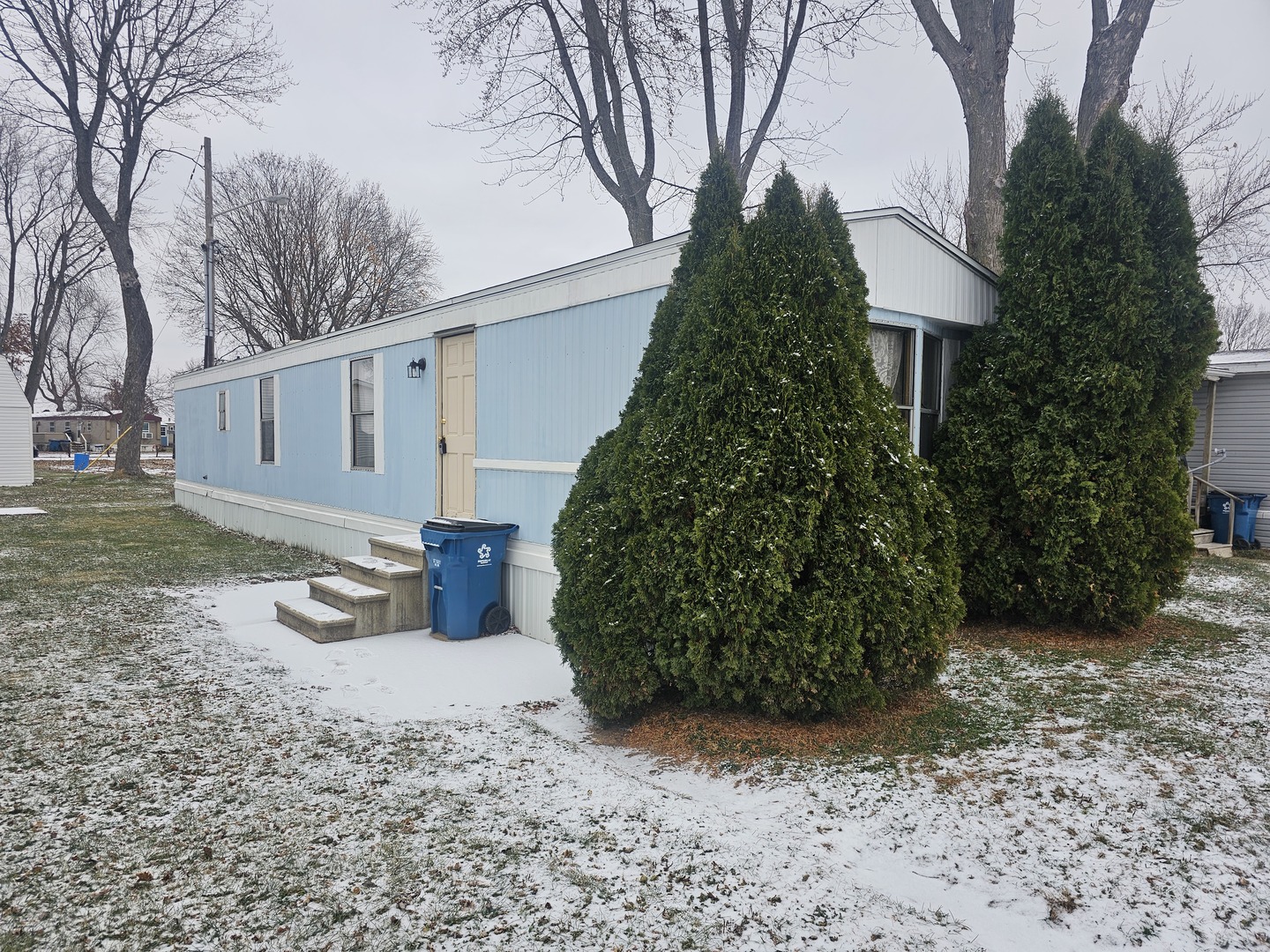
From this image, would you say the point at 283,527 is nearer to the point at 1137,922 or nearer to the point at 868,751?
the point at 868,751

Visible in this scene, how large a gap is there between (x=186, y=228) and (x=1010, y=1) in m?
22.7

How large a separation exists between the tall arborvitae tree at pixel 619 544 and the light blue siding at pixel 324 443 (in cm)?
359

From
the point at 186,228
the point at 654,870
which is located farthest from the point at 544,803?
the point at 186,228

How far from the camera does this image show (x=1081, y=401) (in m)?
5.29

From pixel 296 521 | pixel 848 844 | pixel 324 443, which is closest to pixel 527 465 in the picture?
pixel 848 844

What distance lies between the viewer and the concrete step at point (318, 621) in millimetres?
5426

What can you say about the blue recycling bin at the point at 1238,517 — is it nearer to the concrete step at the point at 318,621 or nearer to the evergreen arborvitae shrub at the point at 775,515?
the evergreen arborvitae shrub at the point at 775,515

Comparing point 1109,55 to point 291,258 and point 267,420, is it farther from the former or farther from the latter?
point 291,258

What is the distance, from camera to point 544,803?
301 centimetres

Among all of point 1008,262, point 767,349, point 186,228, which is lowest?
point 767,349

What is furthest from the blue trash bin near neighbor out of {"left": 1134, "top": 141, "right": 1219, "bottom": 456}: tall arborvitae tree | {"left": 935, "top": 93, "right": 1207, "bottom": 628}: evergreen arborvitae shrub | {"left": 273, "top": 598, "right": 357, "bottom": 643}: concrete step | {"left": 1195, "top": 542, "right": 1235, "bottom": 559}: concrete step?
{"left": 1195, "top": 542, "right": 1235, "bottom": 559}: concrete step

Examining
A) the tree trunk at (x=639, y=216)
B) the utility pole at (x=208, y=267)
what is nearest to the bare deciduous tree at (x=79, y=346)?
the utility pole at (x=208, y=267)

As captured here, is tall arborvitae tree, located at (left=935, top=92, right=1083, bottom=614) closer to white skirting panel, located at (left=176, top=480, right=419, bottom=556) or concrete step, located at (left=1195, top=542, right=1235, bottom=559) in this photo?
white skirting panel, located at (left=176, top=480, right=419, bottom=556)

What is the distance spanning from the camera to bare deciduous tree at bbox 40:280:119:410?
3822 cm
